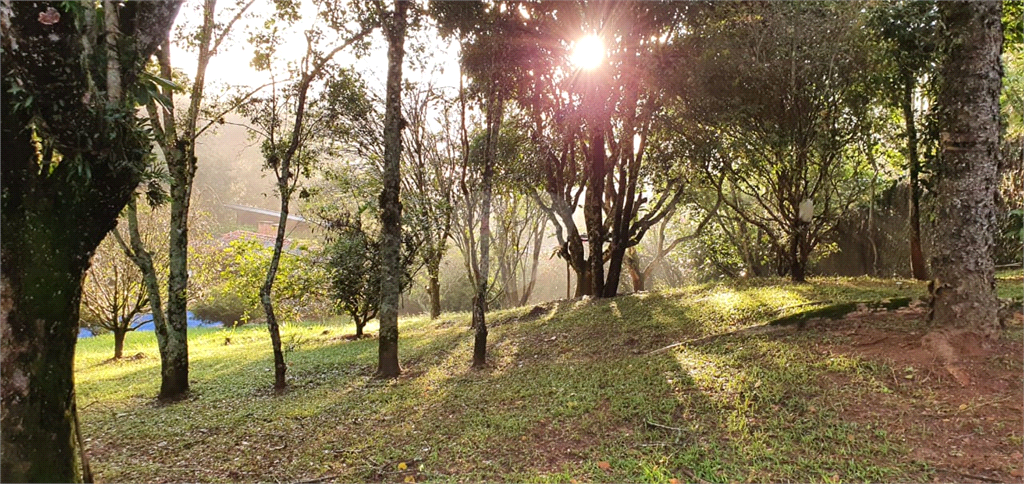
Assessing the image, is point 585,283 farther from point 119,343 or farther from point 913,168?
point 119,343

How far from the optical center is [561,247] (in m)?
13.4

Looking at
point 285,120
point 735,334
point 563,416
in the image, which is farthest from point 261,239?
point 735,334

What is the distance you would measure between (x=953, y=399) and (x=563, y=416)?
3419 mm

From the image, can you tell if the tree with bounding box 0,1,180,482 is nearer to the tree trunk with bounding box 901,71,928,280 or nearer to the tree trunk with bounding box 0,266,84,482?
the tree trunk with bounding box 0,266,84,482

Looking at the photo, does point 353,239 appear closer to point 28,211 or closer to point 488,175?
point 488,175

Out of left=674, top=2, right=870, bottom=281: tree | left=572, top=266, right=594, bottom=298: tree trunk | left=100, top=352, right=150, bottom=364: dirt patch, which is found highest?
left=674, top=2, right=870, bottom=281: tree

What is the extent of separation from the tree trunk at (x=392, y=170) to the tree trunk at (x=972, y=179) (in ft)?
21.3

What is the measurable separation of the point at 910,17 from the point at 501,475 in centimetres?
936

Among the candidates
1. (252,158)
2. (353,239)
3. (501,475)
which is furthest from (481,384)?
(252,158)

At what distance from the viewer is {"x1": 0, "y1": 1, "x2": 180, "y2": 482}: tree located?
3141 mm

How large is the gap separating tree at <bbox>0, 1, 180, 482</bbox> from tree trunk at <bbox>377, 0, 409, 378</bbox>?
12.3ft

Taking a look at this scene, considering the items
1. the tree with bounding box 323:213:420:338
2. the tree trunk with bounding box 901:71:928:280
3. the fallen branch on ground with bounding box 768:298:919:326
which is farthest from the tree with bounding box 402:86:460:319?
the tree trunk with bounding box 901:71:928:280

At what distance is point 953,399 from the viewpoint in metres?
4.30

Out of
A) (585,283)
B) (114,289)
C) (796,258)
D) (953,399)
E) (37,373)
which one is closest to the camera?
(37,373)
